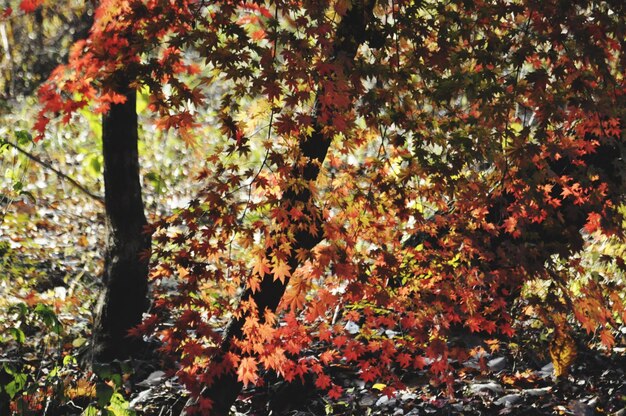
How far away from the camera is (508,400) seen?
421cm

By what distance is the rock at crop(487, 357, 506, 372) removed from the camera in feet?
15.4

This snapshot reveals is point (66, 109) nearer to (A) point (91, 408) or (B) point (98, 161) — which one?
(A) point (91, 408)

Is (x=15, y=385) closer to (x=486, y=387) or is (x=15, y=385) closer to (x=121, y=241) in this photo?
(x=121, y=241)

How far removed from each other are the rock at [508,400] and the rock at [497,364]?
1.36 feet

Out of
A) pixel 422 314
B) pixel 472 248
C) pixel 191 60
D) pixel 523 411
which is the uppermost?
pixel 191 60

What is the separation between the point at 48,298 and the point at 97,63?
3056 millimetres

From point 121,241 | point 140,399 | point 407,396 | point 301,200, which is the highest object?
point 121,241

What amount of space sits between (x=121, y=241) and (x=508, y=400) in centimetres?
312

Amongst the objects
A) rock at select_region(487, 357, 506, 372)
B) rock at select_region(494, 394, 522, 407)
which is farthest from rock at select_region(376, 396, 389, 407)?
rock at select_region(487, 357, 506, 372)

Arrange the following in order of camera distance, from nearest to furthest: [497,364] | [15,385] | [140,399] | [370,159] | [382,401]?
[15,385] < [370,159] < [382,401] < [140,399] < [497,364]

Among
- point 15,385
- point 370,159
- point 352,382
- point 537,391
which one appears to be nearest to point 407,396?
point 352,382

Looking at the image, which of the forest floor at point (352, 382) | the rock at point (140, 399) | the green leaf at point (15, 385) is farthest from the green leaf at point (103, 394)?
the rock at point (140, 399)

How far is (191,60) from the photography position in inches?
484

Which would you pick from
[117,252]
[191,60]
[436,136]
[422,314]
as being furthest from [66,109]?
[191,60]
